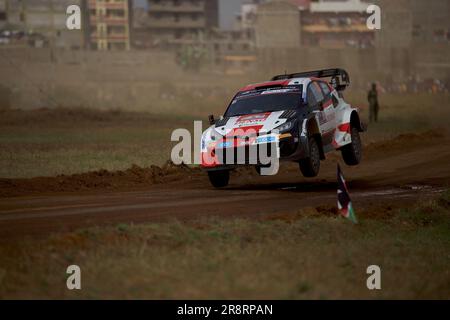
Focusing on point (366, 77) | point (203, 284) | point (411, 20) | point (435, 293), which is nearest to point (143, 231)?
point (203, 284)

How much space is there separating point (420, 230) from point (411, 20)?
73.0 m

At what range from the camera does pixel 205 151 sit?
671 inches

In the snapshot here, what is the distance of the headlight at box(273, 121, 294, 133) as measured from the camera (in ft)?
54.5

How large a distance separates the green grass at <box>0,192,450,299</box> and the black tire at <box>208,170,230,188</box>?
14.8 feet

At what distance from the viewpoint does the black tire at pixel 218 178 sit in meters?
17.8

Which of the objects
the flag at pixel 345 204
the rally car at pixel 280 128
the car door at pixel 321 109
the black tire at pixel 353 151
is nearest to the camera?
the flag at pixel 345 204

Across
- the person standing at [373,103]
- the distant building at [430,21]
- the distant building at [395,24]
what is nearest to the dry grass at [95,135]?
the person standing at [373,103]

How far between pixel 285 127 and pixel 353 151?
331 cm

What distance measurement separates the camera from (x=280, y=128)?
1666 cm

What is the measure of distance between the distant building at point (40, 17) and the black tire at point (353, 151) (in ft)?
277

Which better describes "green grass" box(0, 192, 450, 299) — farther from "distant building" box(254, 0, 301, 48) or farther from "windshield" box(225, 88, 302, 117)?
"distant building" box(254, 0, 301, 48)

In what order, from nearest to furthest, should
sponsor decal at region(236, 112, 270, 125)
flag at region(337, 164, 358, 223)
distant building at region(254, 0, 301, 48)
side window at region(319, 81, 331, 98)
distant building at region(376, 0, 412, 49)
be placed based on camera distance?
1. flag at region(337, 164, 358, 223)
2. sponsor decal at region(236, 112, 270, 125)
3. side window at region(319, 81, 331, 98)
4. distant building at region(376, 0, 412, 49)
5. distant building at region(254, 0, 301, 48)

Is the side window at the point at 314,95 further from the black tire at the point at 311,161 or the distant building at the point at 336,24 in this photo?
the distant building at the point at 336,24

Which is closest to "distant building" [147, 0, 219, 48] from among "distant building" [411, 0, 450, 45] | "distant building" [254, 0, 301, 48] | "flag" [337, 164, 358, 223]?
"distant building" [254, 0, 301, 48]
